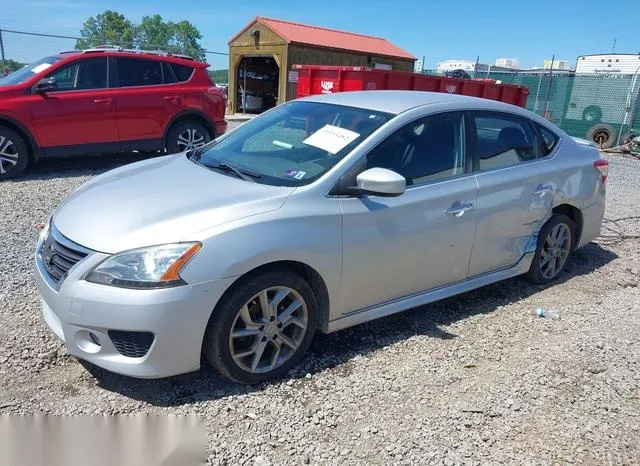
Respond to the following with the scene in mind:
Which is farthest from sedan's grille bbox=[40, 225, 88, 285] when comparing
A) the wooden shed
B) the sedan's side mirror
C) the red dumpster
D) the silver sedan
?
the wooden shed

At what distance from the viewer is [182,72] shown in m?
8.84

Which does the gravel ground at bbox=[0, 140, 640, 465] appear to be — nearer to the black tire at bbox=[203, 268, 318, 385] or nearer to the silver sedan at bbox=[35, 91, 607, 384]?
the black tire at bbox=[203, 268, 318, 385]

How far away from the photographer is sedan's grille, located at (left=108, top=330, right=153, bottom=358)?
2686 mm

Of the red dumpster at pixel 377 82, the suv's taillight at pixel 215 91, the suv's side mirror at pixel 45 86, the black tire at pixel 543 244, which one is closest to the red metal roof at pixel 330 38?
the red dumpster at pixel 377 82

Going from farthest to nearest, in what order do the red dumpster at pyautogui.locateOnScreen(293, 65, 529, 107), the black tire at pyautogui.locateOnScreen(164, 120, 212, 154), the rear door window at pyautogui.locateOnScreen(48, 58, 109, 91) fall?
the red dumpster at pyautogui.locateOnScreen(293, 65, 529, 107), the black tire at pyautogui.locateOnScreen(164, 120, 212, 154), the rear door window at pyautogui.locateOnScreen(48, 58, 109, 91)

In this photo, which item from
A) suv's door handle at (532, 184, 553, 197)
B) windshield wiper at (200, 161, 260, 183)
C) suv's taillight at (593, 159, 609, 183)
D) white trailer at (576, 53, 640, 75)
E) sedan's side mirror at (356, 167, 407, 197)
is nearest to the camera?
sedan's side mirror at (356, 167, 407, 197)

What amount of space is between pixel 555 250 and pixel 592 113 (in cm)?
1409

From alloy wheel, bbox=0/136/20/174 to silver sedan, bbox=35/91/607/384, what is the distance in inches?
182

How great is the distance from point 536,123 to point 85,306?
3878 millimetres

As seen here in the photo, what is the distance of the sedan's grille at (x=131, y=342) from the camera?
2.69m

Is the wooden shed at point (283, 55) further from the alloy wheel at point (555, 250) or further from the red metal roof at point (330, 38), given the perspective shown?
the alloy wheel at point (555, 250)

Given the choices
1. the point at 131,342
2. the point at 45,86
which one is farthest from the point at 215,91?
the point at 131,342

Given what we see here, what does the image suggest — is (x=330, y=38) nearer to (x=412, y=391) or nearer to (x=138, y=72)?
(x=138, y=72)

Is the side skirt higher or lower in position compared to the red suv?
lower
